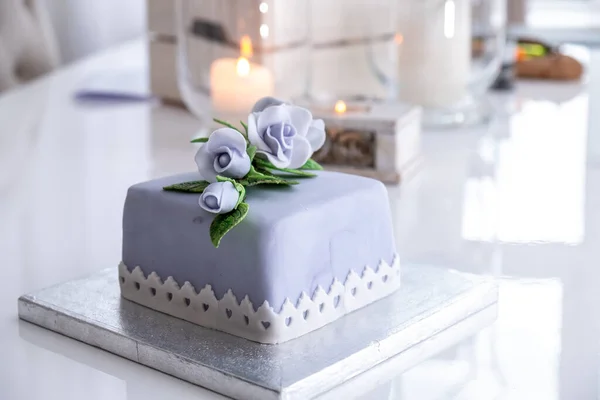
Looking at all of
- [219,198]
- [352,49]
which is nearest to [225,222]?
[219,198]

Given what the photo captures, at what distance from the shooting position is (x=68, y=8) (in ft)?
7.93

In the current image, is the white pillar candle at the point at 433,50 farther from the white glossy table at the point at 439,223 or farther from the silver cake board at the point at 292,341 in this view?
the silver cake board at the point at 292,341

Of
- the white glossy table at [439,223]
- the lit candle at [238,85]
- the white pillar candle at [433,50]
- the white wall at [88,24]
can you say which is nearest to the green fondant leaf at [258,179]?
the white glossy table at [439,223]

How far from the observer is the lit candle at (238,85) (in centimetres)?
112

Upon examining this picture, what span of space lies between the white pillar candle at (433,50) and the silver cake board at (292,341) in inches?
24.7

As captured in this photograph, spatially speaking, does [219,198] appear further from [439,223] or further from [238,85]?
[238,85]

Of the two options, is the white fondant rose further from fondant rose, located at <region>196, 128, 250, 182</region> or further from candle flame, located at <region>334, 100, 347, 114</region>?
candle flame, located at <region>334, 100, 347, 114</region>

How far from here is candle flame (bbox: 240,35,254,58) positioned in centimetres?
115

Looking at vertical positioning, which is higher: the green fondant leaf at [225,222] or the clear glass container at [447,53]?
the clear glass container at [447,53]

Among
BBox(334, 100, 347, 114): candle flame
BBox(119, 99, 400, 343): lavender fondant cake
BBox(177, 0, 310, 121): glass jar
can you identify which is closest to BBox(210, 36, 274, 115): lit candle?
BBox(177, 0, 310, 121): glass jar

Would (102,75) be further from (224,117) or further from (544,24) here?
(544,24)

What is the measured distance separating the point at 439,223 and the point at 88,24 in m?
1.79

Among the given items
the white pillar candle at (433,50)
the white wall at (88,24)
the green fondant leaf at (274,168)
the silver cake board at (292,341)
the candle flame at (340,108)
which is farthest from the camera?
the white wall at (88,24)

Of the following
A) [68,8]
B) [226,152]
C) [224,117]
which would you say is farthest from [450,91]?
[68,8]
